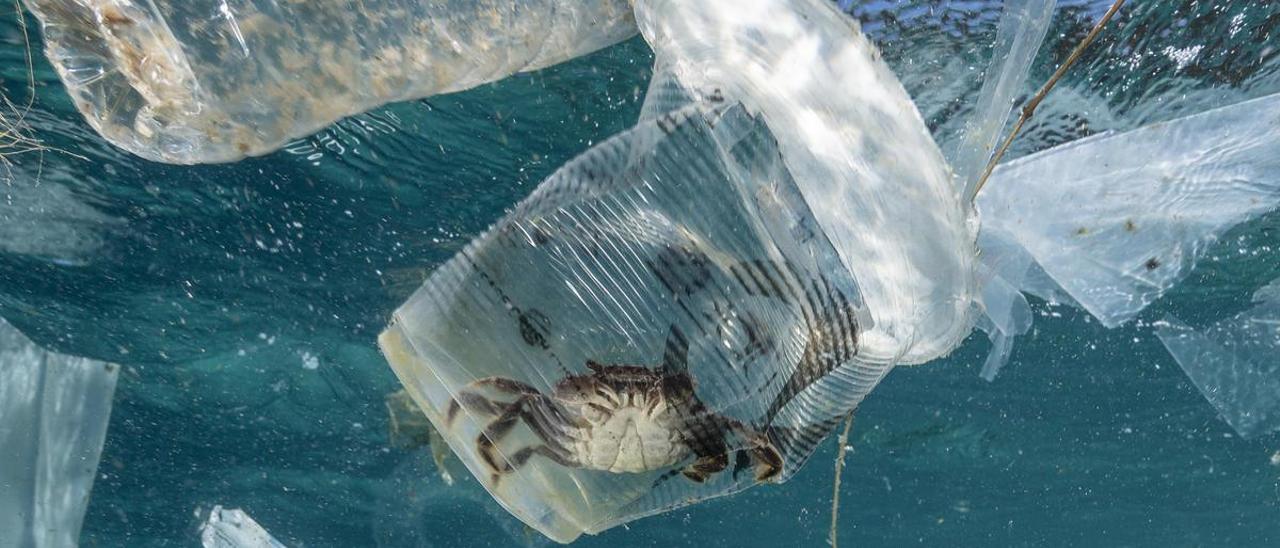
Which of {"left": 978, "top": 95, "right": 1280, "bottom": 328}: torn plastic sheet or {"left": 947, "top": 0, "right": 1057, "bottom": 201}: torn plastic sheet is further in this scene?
{"left": 978, "top": 95, "right": 1280, "bottom": 328}: torn plastic sheet

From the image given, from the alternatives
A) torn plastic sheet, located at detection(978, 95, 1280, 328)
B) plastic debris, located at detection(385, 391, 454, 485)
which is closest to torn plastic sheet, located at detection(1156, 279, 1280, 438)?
torn plastic sheet, located at detection(978, 95, 1280, 328)

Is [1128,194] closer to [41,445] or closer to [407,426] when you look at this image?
[41,445]

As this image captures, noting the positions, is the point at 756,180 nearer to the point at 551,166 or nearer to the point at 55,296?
the point at 551,166

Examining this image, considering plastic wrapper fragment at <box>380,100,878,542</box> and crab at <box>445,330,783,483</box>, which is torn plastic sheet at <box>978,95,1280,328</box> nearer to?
plastic wrapper fragment at <box>380,100,878,542</box>

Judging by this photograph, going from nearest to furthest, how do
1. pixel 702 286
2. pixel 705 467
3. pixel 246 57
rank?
pixel 702 286 → pixel 705 467 → pixel 246 57

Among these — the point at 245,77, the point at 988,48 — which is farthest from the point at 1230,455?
the point at 245,77

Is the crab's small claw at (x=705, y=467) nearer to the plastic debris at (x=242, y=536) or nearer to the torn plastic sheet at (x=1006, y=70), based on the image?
the torn plastic sheet at (x=1006, y=70)

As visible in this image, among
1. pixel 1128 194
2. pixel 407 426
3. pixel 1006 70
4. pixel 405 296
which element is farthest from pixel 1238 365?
pixel 407 426
